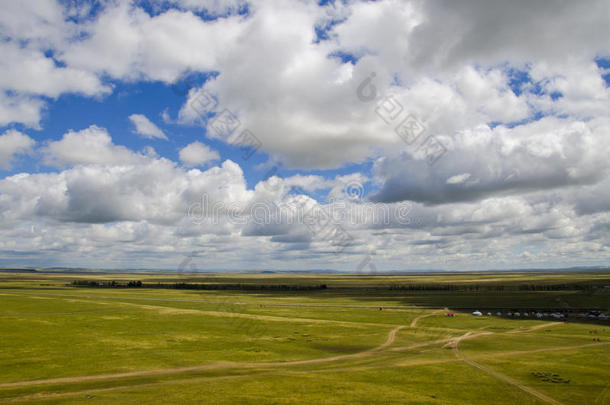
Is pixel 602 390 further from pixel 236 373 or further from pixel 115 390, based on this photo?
pixel 115 390

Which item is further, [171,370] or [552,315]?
[552,315]

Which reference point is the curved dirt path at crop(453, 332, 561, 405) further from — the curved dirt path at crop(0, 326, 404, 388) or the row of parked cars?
the row of parked cars

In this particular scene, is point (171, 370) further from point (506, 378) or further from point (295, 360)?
point (506, 378)

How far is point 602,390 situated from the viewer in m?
46.6

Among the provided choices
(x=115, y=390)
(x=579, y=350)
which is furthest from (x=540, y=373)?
(x=115, y=390)

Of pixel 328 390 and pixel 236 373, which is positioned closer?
pixel 328 390

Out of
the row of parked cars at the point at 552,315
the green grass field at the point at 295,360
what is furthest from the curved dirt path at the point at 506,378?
the row of parked cars at the point at 552,315


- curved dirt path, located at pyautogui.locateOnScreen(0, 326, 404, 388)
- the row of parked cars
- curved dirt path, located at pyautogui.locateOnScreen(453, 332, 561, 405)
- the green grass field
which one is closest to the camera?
curved dirt path, located at pyautogui.locateOnScreen(453, 332, 561, 405)

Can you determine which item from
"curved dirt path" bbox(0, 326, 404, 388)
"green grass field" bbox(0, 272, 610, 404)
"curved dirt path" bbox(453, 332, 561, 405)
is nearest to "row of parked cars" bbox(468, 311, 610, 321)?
"green grass field" bbox(0, 272, 610, 404)

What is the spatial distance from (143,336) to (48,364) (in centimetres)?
2408

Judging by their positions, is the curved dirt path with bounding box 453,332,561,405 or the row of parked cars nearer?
the curved dirt path with bounding box 453,332,561,405

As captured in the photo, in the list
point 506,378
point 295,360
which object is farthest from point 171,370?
point 506,378

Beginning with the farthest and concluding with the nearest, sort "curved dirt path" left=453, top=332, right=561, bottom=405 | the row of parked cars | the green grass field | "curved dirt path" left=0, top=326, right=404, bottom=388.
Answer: the row of parked cars
"curved dirt path" left=0, top=326, right=404, bottom=388
the green grass field
"curved dirt path" left=453, top=332, right=561, bottom=405

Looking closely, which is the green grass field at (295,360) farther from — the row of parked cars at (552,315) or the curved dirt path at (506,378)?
the row of parked cars at (552,315)
